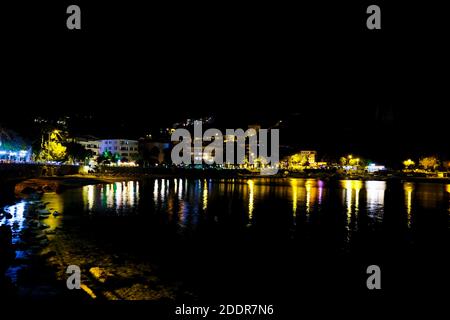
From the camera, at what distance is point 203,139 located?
525 feet

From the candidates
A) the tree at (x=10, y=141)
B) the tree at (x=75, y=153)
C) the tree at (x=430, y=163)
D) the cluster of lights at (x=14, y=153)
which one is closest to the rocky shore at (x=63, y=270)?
the tree at (x=10, y=141)

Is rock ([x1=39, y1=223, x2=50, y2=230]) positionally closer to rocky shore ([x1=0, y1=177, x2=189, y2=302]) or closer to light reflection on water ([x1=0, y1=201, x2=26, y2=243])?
rocky shore ([x1=0, y1=177, x2=189, y2=302])

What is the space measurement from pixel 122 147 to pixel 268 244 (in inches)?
4960

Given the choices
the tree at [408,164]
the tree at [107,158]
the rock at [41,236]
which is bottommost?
the rock at [41,236]

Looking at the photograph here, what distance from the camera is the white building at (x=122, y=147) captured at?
438 feet

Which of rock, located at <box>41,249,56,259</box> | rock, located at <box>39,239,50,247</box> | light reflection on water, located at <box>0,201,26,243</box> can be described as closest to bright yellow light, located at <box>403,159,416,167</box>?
light reflection on water, located at <box>0,201,26,243</box>

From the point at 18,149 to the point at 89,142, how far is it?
76350 millimetres

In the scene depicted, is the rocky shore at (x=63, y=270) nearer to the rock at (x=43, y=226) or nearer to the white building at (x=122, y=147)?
the rock at (x=43, y=226)

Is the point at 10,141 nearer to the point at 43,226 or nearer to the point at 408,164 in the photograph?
the point at 43,226

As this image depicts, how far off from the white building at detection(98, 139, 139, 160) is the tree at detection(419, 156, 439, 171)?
90.6m

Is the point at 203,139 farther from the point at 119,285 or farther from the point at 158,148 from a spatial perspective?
the point at 119,285

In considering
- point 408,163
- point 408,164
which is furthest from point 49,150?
point 408,164

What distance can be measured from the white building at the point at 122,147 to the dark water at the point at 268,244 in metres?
108
